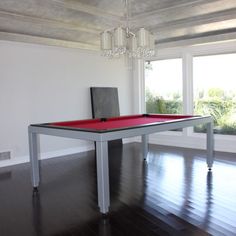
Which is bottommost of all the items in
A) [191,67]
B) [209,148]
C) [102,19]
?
[209,148]

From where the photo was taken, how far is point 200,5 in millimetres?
4168

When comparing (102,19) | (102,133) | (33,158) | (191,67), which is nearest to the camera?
(102,133)

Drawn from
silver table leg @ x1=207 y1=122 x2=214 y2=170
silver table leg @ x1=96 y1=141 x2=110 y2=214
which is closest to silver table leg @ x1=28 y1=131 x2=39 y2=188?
silver table leg @ x1=96 y1=141 x2=110 y2=214

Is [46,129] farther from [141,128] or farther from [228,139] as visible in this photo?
[228,139]

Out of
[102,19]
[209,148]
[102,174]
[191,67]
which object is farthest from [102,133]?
[191,67]

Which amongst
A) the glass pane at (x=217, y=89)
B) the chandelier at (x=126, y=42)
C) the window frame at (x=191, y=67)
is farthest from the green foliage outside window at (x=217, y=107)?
the chandelier at (x=126, y=42)

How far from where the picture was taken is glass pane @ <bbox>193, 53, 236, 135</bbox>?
19.6 ft

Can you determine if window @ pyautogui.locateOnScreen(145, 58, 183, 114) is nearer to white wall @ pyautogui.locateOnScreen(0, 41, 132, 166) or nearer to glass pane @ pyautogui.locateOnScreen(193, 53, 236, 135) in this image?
glass pane @ pyautogui.locateOnScreen(193, 53, 236, 135)

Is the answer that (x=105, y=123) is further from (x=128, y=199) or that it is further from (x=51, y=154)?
(x=51, y=154)

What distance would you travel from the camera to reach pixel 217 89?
20.2 ft

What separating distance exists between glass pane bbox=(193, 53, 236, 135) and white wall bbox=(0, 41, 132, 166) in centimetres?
203

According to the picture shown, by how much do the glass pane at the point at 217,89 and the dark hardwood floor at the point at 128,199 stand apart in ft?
3.64

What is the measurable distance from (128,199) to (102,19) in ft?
10.3

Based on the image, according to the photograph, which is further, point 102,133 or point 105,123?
point 105,123
